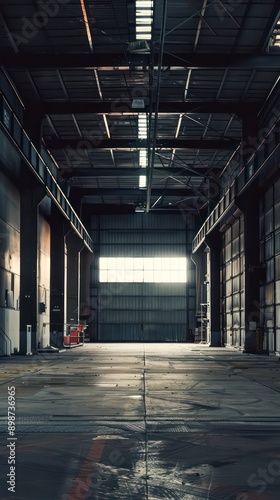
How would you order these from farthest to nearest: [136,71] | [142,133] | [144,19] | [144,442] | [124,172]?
[124,172]
[142,133]
[136,71]
[144,19]
[144,442]

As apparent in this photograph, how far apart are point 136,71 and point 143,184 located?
66.1 feet

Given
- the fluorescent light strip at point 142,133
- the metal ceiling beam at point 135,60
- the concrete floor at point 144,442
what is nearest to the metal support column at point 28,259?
the fluorescent light strip at point 142,133

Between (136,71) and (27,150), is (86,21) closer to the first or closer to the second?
(136,71)

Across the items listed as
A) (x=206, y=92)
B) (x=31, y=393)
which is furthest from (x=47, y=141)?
(x=31, y=393)

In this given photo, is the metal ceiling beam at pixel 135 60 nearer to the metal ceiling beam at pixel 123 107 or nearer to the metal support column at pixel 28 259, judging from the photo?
the metal ceiling beam at pixel 123 107

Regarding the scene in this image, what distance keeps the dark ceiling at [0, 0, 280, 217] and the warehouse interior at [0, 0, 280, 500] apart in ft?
0.27

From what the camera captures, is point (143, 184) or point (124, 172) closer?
point (124, 172)

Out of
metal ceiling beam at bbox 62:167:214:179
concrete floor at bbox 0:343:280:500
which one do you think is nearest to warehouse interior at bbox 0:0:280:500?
concrete floor at bbox 0:343:280:500

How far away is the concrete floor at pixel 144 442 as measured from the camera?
19.5 feet

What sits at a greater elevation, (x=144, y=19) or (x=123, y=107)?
(x=144, y=19)

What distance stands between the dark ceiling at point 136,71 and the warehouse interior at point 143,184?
82mm

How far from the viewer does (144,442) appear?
8.17 metres

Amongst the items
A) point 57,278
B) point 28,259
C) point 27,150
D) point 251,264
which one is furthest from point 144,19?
point 57,278

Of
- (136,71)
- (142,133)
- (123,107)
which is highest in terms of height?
(136,71)
